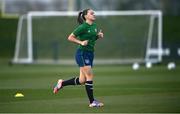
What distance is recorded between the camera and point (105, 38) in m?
35.4

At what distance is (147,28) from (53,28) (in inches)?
175

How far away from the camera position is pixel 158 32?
35.7 metres

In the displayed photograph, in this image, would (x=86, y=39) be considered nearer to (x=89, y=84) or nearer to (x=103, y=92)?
(x=89, y=84)

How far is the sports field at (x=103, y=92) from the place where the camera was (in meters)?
15.7

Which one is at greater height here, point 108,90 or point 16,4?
point 16,4

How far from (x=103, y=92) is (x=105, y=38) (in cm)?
1552

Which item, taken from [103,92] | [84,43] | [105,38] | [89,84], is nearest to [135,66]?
[105,38]

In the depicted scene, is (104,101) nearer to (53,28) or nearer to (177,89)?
(177,89)

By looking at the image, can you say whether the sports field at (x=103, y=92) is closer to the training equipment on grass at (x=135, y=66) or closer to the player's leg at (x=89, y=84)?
the player's leg at (x=89, y=84)

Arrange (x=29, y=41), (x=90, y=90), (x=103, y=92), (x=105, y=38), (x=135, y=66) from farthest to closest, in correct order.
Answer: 1. (x=29, y=41)
2. (x=105, y=38)
3. (x=135, y=66)
4. (x=103, y=92)
5. (x=90, y=90)

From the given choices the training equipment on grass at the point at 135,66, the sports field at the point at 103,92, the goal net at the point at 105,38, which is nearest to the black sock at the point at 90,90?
the sports field at the point at 103,92

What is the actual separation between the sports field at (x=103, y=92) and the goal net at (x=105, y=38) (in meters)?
5.56

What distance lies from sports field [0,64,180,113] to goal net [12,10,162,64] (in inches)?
219

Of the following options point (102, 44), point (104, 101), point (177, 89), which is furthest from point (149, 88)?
point (102, 44)
